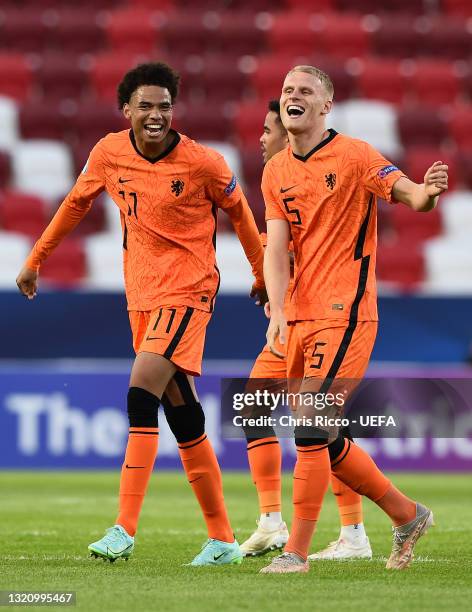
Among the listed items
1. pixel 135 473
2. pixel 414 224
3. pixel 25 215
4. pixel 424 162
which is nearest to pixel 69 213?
pixel 135 473

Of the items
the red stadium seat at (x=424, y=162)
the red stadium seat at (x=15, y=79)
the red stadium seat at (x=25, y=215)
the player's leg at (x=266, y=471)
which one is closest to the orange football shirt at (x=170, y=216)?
the player's leg at (x=266, y=471)

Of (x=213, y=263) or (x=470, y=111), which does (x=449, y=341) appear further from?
(x=213, y=263)

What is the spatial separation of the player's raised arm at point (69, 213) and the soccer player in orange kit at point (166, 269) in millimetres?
45

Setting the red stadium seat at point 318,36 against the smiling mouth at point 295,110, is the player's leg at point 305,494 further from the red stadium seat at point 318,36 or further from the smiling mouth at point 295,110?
the red stadium seat at point 318,36

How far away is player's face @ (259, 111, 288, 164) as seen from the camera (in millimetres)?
7559

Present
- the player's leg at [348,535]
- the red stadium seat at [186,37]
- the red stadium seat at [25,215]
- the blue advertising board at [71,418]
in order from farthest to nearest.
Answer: the red stadium seat at [186,37] → the red stadium seat at [25,215] → the blue advertising board at [71,418] → the player's leg at [348,535]

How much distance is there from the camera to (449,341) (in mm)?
14055

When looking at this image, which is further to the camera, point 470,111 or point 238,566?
point 470,111

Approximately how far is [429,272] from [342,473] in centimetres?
945

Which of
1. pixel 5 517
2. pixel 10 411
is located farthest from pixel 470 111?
pixel 5 517

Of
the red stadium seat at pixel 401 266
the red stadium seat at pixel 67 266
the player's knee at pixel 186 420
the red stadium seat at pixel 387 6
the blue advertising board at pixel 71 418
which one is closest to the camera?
the player's knee at pixel 186 420

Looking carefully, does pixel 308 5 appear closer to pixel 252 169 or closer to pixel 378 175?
pixel 252 169

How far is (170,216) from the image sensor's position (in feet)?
21.7

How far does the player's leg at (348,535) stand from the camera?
7.03 metres
